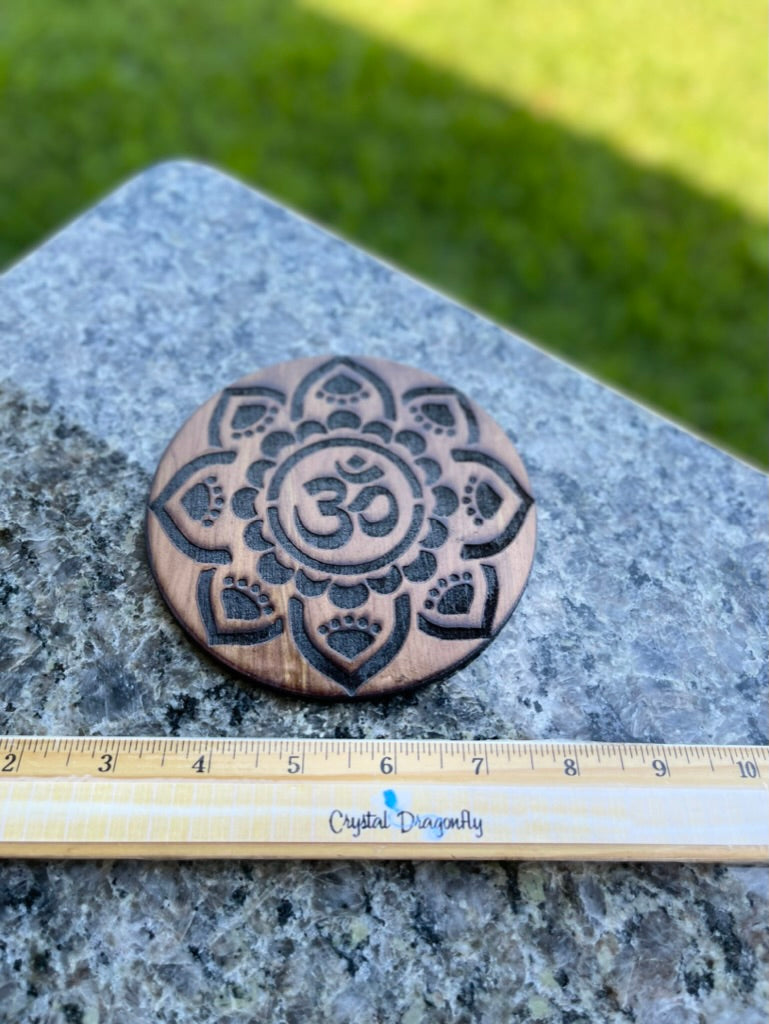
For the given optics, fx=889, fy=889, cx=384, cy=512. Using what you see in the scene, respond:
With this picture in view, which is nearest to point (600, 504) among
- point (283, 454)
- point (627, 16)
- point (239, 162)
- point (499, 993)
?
point (283, 454)

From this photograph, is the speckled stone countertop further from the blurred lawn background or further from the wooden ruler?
the blurred lawn background

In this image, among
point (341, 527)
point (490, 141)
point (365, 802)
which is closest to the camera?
point (365, 802)

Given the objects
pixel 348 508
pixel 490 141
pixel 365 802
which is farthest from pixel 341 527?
pixel 490 141

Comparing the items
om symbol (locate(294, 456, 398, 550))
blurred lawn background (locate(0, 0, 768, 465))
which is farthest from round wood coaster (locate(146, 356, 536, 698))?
blurred lawn background (locate(0, 0, 768, 465))

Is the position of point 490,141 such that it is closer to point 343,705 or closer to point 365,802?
point 343,705

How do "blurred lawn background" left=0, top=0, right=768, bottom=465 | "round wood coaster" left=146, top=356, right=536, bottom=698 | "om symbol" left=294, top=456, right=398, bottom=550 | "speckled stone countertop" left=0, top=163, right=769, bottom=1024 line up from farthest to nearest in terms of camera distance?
"blurred lawn background" left=0, top=0, right=768, bottom=465 < "om symbol" left=294, top=456, right=398, bottom=550 < "round wood coaster" left=146, top=356, right=536, bottom=698 < "speckled stone countertop" left=0, top=163, right=769, bottom=1024

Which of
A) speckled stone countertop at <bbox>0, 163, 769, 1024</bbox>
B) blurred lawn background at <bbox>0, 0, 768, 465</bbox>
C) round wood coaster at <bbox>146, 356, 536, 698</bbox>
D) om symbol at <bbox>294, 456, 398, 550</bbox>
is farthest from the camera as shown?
blurred lawn background at <bbox>0, 0, 768, 465</bbox>
